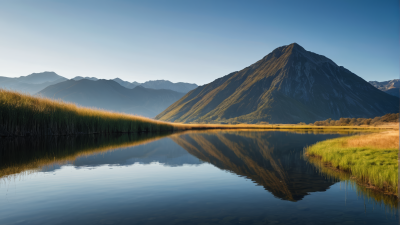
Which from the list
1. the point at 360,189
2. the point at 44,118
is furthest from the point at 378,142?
the point at 44,118

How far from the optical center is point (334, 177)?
13305 millimetres

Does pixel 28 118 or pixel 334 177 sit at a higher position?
pixel 28 118

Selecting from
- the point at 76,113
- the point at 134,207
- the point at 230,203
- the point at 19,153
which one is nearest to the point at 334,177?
the point at 230,203

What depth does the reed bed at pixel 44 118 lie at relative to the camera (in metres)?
25.9

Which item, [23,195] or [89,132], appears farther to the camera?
[89,132]

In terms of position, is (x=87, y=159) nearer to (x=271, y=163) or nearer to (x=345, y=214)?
(x=271, y=163)

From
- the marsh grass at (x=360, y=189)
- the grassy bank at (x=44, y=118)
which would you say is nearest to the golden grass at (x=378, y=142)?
the marsh grass at (x=360, y=189)

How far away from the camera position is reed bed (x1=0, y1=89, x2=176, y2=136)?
25.9 m

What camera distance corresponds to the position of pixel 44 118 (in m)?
29.7

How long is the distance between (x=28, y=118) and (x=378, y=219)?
3299 centimetres

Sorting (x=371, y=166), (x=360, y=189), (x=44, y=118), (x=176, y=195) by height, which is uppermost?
(x=44, y=118)

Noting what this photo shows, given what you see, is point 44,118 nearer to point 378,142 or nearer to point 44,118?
point 44,118

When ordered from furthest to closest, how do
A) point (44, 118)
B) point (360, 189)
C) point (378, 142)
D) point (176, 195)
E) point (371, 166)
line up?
point (44, 118)
point (378, 142)
point (371, 166)
point (360, 189)
point (176, 195)

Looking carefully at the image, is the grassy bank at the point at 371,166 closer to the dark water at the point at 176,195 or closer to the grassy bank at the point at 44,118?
the dark water at the point at 176,195
